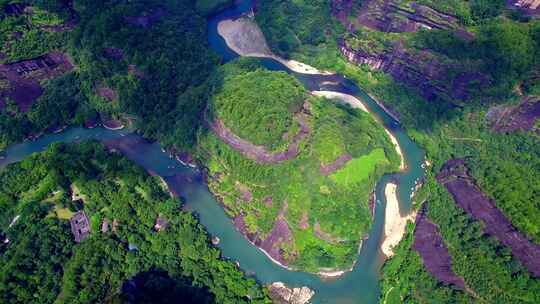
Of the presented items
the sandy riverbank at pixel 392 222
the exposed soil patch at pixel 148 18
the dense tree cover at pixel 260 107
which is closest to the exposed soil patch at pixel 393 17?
the dense tree cover at pixel 260 107

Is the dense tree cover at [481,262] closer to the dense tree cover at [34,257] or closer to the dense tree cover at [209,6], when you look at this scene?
the dense tree cover at [34,257]

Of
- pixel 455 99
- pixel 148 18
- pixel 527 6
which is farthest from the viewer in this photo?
pixel 527 6

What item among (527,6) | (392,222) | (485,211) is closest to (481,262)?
(485,211)

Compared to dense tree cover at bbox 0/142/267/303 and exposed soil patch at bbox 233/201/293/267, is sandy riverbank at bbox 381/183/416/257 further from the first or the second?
dense tree cover at bbox 0/142/267/303

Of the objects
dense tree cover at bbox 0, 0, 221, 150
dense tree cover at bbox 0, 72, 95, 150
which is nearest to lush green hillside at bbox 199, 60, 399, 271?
dense tree cover at bbox 0, 0, 221, 150

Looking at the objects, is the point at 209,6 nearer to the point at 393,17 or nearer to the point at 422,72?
the point at 393,17
